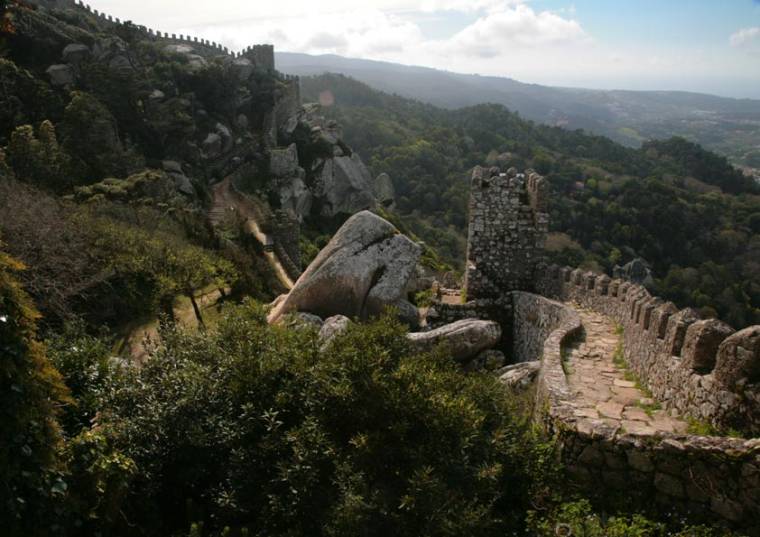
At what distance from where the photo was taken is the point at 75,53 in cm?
3894

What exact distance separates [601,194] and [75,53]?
6686cm

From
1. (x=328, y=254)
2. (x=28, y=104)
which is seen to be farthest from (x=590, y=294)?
(x=28, y=104)

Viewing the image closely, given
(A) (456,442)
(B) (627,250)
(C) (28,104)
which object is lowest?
(B) (627,250)

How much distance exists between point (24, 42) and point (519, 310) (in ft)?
133

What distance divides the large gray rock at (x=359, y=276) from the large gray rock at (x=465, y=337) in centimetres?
252

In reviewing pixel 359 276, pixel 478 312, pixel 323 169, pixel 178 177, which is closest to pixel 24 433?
pixel 359 276

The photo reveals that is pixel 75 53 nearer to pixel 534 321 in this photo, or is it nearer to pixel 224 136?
pixel 224 136

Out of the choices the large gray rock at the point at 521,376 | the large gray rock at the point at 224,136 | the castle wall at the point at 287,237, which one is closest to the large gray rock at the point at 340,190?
the large gray rock at the point at 224,136

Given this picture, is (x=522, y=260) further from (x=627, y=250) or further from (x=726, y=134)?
(x=726, y=134)

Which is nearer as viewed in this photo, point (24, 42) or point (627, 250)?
point (24, 42)

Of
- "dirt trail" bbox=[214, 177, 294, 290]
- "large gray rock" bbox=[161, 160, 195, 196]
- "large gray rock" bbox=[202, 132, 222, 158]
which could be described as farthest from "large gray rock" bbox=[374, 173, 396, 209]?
"large gray rock" bbox=[161, 160, 195, 196]

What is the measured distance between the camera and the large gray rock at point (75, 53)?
3862 cm

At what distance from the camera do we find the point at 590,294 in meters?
12.7

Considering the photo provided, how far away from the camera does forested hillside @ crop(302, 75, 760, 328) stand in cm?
5664
